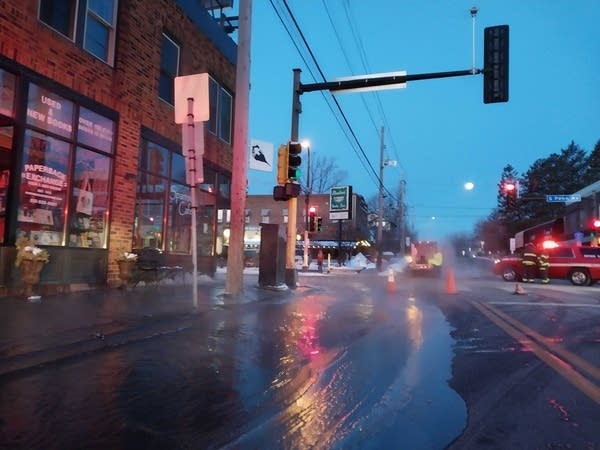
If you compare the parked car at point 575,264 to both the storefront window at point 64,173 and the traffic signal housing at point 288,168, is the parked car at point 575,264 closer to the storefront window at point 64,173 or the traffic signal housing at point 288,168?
the traffic signal housing at point 288,168

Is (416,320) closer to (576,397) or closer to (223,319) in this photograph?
(223,319)

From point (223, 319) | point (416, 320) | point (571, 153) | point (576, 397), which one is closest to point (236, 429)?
point (576, 397)

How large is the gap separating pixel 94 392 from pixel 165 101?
10960 mm

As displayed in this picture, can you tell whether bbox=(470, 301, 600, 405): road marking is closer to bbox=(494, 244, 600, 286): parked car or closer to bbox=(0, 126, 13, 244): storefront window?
bbox=(0, 126, 13, 244): storefront window

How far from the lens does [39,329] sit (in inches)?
272

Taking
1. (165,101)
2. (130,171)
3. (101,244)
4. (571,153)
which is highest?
(571,153)

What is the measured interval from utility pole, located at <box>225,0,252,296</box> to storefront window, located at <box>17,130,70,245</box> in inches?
146

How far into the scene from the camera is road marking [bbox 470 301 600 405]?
18.0ft

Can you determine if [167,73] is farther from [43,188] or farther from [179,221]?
[43,188]

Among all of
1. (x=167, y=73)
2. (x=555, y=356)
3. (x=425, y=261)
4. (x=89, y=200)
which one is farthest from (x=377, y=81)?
(x=425, y=261)

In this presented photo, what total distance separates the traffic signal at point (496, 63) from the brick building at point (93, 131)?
8193 mm

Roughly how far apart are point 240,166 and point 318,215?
1901 inches

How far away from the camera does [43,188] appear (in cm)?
1037

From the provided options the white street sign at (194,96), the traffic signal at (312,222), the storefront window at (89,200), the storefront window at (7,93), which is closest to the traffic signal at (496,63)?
the white street sign at (194,96)
